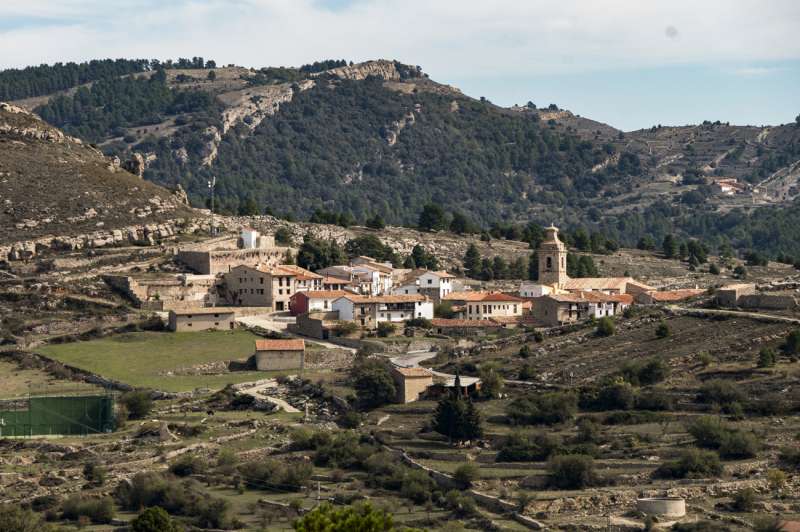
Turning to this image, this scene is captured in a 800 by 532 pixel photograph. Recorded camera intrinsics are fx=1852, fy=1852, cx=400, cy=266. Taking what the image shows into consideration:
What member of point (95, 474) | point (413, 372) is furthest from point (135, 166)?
point (95, 474)

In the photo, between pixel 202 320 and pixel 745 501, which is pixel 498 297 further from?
pixel 745 501

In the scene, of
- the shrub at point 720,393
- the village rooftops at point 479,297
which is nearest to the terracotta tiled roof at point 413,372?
the shrub at point 720,393

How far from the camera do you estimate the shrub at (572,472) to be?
58188 mm

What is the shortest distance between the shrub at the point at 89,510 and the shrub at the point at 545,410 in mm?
15842

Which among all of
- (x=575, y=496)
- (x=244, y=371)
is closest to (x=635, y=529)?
(x=575, y=496)

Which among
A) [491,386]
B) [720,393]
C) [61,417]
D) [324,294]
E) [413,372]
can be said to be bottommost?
[61,417]

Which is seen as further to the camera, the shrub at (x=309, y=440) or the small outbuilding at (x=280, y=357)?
the small outbuilding at (x=280, y=357)

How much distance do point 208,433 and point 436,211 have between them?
56.8 m

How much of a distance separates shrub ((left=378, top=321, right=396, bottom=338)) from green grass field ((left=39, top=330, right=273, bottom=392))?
5691 millimetres

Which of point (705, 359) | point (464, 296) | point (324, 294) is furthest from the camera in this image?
point (464, 296)

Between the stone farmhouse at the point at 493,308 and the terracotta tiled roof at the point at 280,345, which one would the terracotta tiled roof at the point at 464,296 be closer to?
the stone farmhouse at the point at 493,308

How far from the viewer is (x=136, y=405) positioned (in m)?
70.6

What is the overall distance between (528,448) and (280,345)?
18.9 m

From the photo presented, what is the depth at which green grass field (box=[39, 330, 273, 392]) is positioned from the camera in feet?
250
